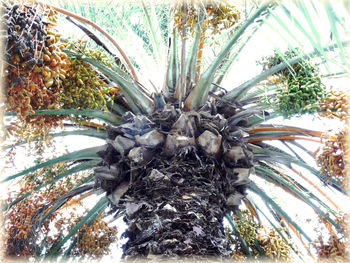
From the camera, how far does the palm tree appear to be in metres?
2.12

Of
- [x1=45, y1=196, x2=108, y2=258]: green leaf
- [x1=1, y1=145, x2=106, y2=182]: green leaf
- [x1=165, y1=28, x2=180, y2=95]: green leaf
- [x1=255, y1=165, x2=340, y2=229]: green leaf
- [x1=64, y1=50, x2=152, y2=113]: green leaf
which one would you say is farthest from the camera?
[x1=45, y1=196, x2=108, y2=258]: green leaf

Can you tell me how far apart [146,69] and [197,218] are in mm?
1868

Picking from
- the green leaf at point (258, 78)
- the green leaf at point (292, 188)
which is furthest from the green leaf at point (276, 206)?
the green leaf at point (258, 78)

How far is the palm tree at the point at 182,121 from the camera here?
6.96ft

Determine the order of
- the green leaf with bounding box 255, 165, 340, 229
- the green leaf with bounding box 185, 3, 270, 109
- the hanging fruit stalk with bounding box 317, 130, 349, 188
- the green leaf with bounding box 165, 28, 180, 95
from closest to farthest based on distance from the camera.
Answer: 1. the hanging fruit stalk with bounding box 317, 130, 349, 188
2. the green leaf with bounding box 185, 3, 270, 109
3. the green leaf with bounding box 165, 28, 180, 95
4. the green leaf with bounding box 255, 165, 340, 229

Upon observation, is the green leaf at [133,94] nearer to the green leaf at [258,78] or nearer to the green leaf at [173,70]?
the green leaf at [173,70]

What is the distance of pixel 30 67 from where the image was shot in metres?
2.02

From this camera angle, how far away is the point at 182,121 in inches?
109

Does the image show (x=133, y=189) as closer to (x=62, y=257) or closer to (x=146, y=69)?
(x=146, y=69)

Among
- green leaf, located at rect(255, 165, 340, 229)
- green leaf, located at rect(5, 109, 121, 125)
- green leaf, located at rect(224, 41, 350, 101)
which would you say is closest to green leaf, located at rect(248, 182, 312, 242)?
green leaf, located at rect(255, 165, 340, 229)

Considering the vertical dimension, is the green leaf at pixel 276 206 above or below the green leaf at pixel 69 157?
below

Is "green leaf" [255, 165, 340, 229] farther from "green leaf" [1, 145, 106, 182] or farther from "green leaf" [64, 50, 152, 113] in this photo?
"green leaf" [1, 145, 106, 182]

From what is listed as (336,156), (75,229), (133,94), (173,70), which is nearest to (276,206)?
(336,156)

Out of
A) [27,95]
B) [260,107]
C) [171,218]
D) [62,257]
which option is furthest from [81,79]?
[62,257]
